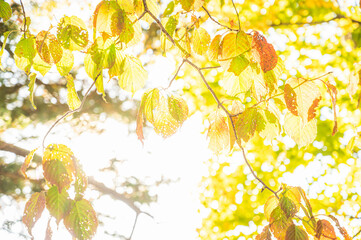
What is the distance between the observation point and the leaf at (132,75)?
21.0 inches

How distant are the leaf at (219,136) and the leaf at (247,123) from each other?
0.05 metres

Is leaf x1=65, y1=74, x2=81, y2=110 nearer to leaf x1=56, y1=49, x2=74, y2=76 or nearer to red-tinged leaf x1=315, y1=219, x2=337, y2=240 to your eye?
leaf x1=56, y1=49, x2=74, y2=76

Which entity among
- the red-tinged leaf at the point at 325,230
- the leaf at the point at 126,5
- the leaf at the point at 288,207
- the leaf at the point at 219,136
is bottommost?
the red-tinged leaf at the point at 325,230

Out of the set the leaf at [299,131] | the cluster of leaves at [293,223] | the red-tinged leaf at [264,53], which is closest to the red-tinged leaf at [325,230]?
the cluster of leaves at [293,223]

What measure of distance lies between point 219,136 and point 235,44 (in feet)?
0.61

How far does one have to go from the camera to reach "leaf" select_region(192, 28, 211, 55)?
61 centimetres

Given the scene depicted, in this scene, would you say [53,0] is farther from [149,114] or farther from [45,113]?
[149,114]

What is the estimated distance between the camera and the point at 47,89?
2611mm

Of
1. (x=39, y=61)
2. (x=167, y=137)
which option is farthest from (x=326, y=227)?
(x=39, y=61)

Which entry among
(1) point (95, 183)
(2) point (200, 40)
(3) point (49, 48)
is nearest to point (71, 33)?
(3) point (49, 48)

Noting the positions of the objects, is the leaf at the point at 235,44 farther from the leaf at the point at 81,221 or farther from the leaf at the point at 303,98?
the leaf at the point at 81,221

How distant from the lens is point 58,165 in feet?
1.33

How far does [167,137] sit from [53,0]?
99.7 inches

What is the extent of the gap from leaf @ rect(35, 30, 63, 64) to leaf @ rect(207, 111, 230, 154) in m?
0.33
